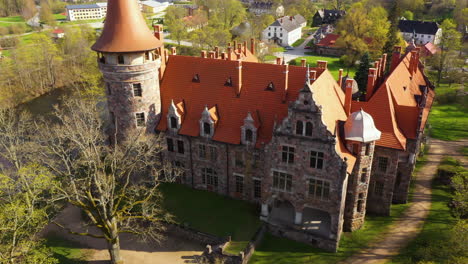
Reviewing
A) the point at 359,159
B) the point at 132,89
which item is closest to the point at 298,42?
the point at 132,89

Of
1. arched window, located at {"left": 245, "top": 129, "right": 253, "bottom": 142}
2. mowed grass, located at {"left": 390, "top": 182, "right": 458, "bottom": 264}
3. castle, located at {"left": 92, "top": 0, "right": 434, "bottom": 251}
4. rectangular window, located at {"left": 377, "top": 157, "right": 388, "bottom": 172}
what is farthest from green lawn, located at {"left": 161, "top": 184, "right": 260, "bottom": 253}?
mowed grass, located at {"left": 390, "top": 182, "right": 458, "bottom": 264}

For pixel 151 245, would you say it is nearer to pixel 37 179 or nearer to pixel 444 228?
pixel 37 179

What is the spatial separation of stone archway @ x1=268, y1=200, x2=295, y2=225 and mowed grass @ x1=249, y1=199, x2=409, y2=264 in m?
1.77

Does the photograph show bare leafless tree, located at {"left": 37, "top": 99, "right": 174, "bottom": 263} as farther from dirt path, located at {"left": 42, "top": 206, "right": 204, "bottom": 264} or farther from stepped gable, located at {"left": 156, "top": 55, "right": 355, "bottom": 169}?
stepped gable, located at {"left": 156, "top": 55, "right": 355, "bottom": 169}

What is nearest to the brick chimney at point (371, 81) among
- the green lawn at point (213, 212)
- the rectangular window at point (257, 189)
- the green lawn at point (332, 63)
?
the rectangular window at point (257, 189)

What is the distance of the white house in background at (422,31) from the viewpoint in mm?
122188

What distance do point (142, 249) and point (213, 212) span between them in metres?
8.26

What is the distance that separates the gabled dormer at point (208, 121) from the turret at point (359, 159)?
13886 mm

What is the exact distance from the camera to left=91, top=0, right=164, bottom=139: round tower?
3759 centimetres

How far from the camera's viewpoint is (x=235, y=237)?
3675 cm

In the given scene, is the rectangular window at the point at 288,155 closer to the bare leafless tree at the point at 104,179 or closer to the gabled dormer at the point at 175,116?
the bare leafless tree at the point at 104,179

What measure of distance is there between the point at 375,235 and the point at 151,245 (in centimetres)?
2281

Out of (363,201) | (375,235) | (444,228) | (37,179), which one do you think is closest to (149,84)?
(37,179)

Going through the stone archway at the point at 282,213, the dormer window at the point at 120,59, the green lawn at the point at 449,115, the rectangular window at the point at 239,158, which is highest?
the dormer window at the point at 120,59
